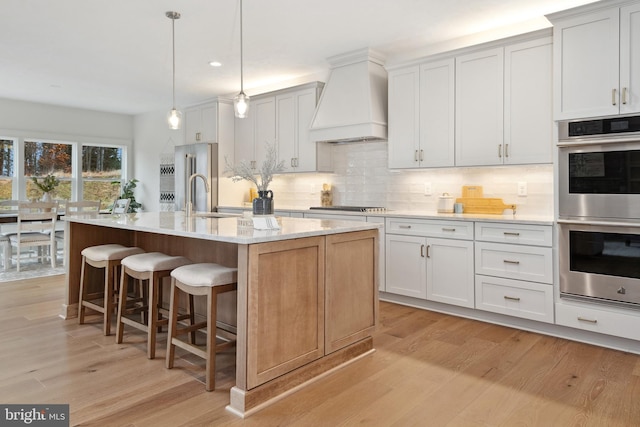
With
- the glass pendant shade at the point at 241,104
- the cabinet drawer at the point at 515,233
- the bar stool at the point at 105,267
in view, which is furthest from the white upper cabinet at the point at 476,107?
the bar stool at the point at 105,267

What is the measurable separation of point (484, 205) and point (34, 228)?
219 inches

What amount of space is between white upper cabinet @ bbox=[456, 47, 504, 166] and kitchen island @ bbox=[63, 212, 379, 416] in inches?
59.9

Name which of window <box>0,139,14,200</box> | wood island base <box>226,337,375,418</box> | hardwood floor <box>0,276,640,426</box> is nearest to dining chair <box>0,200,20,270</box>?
window <box>0,139,14,200</box>

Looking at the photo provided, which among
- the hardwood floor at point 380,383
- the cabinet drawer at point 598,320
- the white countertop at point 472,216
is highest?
the white countertop at point 472,216

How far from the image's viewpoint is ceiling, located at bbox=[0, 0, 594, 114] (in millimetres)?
3576

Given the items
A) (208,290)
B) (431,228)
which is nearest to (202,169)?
(431,228)

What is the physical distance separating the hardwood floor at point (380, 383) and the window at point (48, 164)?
15.7 feet

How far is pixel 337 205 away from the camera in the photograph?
5453 mm

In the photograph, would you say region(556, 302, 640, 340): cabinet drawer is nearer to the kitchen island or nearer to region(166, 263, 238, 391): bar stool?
the kitchen island

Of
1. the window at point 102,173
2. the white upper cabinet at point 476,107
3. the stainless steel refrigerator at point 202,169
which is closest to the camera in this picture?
the white upper cabinet at point 476,107

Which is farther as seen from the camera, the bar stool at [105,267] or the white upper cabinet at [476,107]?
the white upper cabinet at [476,107]

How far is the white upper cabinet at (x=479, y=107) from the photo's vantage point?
12.3 ft

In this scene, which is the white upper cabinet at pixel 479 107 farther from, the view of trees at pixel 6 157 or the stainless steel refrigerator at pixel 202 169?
the view of trees at pixel 6 157

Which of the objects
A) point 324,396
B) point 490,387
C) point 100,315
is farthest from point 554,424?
point 100,315
